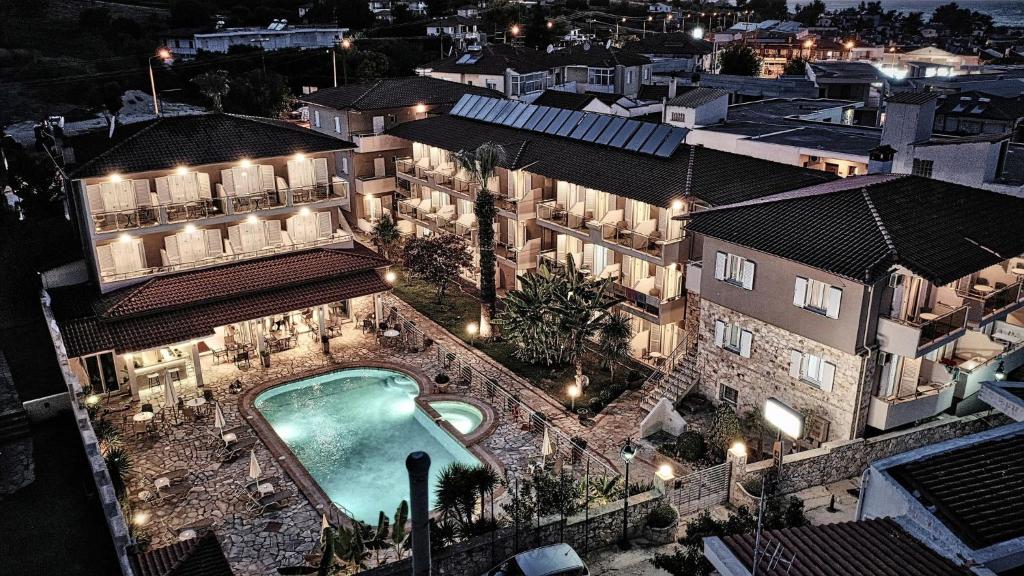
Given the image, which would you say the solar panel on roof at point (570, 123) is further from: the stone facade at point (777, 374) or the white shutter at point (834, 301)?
the white shutter at point (834, 301)

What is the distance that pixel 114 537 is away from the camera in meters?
20.3

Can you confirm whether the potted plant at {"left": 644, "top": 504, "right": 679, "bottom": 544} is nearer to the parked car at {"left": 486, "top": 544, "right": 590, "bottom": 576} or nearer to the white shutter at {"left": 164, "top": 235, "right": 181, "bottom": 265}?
the parked car at {"left": 486, "top": 544, "right": 590, "bottom": 576}

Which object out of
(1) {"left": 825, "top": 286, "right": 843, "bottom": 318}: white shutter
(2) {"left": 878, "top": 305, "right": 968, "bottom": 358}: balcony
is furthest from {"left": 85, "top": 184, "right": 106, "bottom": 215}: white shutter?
(2) {"left": 878, "top": 305, "right": 968, "bottom": 358}: balcony

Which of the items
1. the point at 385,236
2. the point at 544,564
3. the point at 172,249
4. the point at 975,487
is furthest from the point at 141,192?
the point at 975,487

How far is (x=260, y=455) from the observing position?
2752 centimetres

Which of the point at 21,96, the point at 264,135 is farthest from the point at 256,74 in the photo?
the point at 264,135

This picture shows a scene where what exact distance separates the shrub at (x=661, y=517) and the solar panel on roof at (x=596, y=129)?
2243cm

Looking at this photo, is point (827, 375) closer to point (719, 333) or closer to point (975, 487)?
point (719, 333)

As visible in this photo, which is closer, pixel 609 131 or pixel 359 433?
pixel 359 433

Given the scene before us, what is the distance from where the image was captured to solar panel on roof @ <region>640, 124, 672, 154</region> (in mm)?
35969

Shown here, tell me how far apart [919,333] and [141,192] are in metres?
31.8

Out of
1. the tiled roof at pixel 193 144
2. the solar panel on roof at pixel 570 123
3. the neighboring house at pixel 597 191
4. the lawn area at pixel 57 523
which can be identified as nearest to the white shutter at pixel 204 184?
the tiled roof at pixel 193 144

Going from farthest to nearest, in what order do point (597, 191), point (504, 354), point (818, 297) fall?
point (597, 191)
point (504, 354)
point (818, 297)

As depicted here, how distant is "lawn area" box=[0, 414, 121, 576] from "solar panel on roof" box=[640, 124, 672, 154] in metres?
27.4
